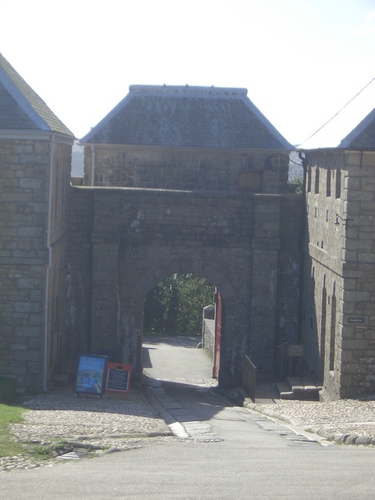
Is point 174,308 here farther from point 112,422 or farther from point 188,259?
point 112,422

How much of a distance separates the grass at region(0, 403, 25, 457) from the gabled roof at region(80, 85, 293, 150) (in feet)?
39.2

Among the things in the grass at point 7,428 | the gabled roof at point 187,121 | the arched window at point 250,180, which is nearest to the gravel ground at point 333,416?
the grass at point 7,428

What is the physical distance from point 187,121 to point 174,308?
12448mm

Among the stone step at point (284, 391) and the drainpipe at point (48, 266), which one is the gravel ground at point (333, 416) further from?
the drainpipe at point (48, 266)

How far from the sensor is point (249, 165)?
81.8 feet

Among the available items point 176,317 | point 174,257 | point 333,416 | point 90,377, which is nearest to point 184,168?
point 174,257

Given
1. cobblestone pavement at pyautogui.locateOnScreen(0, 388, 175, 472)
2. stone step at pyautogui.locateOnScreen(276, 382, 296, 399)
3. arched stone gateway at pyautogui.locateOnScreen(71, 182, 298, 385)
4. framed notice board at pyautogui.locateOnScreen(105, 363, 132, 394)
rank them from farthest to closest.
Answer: arched stone gateway at pyautogui.locateOnScreen(71, 182, 298, 385)
stone step at pyautogui.locateOnScreen(276, 382, 296, 399)
framed notice board at pyautogui.locateOnScreen(105, 363, 132, 394)
cobblestone pavement at pyautogui.locateOnScreen(0, 388, 175, 472)

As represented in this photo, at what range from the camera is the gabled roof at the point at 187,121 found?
24.8 metres

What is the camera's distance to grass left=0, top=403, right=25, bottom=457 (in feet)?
36.2

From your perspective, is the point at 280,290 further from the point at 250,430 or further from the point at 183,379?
the point at 250,430

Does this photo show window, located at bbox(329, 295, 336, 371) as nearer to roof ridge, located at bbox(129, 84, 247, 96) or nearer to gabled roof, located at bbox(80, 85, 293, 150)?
gabled roof, located at bbox(80, 85, 293, 150)

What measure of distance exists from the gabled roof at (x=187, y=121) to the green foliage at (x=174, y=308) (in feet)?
36.9

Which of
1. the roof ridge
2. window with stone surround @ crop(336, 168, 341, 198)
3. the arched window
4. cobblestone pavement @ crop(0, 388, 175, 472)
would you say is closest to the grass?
cobblestone pavement @ crop(0, 388, 175, 472)

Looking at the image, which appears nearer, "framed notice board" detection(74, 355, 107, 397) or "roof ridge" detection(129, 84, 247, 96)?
"framed notice board" detection(74, 355, 107, 397)
